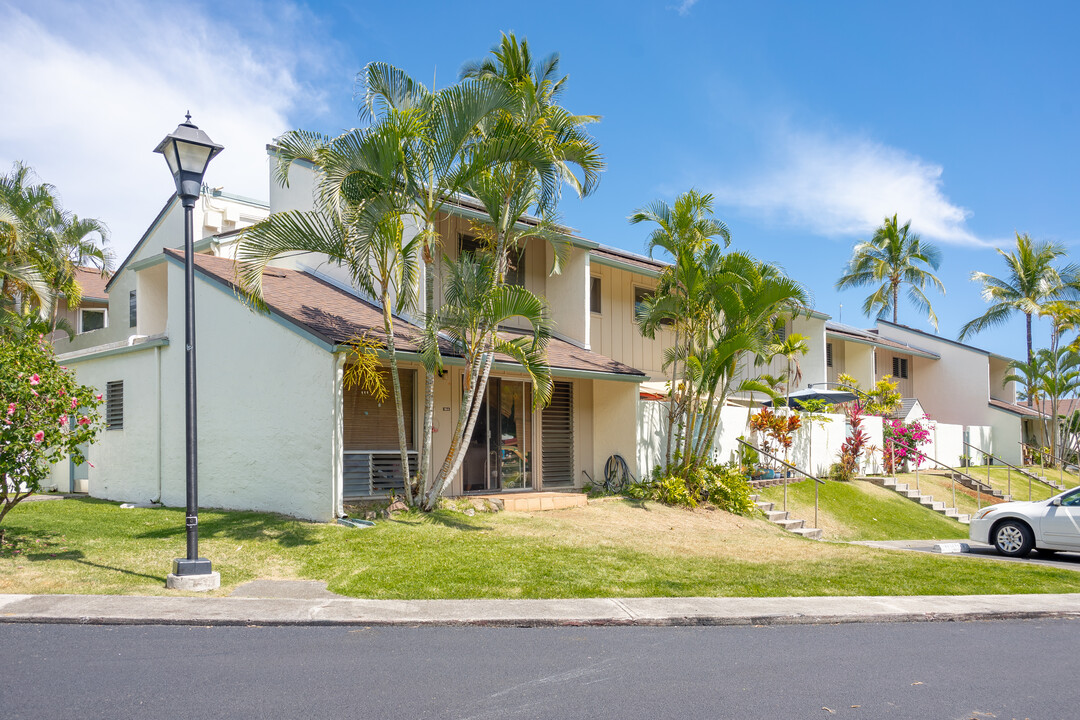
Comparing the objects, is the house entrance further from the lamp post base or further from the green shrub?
the lamp post base

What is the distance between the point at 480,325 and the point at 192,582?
18.7ft

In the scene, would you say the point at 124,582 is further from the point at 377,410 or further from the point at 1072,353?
the point at 1072,353

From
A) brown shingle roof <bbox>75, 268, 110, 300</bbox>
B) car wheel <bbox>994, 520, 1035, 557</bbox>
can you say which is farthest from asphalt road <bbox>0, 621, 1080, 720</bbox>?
brown shingle roof <bbox>75, 268, 110, 300</bbox>

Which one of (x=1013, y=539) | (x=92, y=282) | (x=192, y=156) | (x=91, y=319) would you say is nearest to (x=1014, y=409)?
(x=1013, y=539)

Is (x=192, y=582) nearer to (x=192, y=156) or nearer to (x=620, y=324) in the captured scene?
(x=192, y=156)

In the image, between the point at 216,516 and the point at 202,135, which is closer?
the point at 202,135

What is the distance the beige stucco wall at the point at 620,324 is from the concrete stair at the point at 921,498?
699 cm

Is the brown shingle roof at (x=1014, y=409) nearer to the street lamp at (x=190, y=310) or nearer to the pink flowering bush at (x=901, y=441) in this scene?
the pink flowering bush at (x=901, y=441)

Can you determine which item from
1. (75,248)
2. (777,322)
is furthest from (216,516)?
(75,248)

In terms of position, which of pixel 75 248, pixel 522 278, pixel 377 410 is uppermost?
pixel 75 248

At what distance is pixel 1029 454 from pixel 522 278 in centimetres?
2638

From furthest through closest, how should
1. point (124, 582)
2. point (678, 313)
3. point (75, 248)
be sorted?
1. point (75, 248)
2. point (678, 313)
3. point (124, 582)

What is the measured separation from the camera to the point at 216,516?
1270 centimetres

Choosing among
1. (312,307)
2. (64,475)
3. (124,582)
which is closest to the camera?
(124,582)
